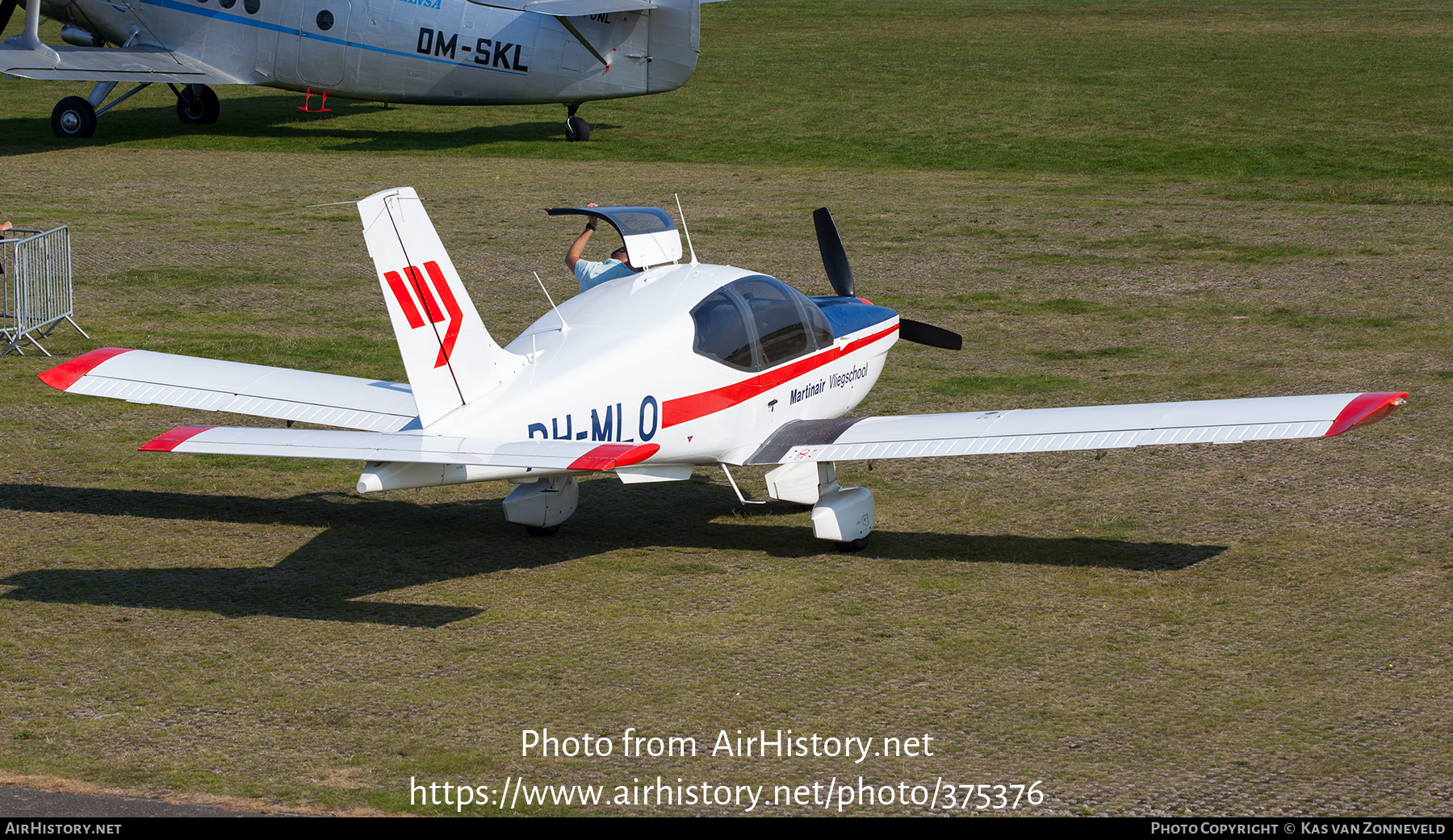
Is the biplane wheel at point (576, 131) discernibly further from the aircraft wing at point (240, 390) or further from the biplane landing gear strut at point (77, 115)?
the aircraft wing at point (240, 390)

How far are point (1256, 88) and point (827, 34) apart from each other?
21.3 meters

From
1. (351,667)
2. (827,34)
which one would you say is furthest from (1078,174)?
(827,34)

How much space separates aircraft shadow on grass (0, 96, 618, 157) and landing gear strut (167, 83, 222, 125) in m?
0.25

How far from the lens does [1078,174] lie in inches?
1244

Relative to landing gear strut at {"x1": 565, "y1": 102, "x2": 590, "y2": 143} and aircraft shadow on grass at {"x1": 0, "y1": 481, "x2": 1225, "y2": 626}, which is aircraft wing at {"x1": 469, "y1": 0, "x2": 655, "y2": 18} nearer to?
landing gear strut at {"x1": 565, "y1": 102, "x2": 590, "y2": 143}

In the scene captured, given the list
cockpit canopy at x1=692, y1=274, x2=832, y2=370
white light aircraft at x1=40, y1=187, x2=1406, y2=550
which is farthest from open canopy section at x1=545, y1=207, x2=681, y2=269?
cockpit canopy at x1=692, y1=274, x2=832, y2=370

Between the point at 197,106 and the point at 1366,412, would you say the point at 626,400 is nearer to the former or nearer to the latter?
the point at 1366,412

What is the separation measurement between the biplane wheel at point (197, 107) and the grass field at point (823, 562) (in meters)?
10.4

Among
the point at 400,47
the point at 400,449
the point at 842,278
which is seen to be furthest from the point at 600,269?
the point at 400,47

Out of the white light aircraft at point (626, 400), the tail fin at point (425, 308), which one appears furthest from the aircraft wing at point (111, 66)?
the tail fin at point (425, 308)

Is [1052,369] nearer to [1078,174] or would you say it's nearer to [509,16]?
[1078,174]

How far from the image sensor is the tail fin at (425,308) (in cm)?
902

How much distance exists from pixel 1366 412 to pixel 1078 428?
191 cm

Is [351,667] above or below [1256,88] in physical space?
below
